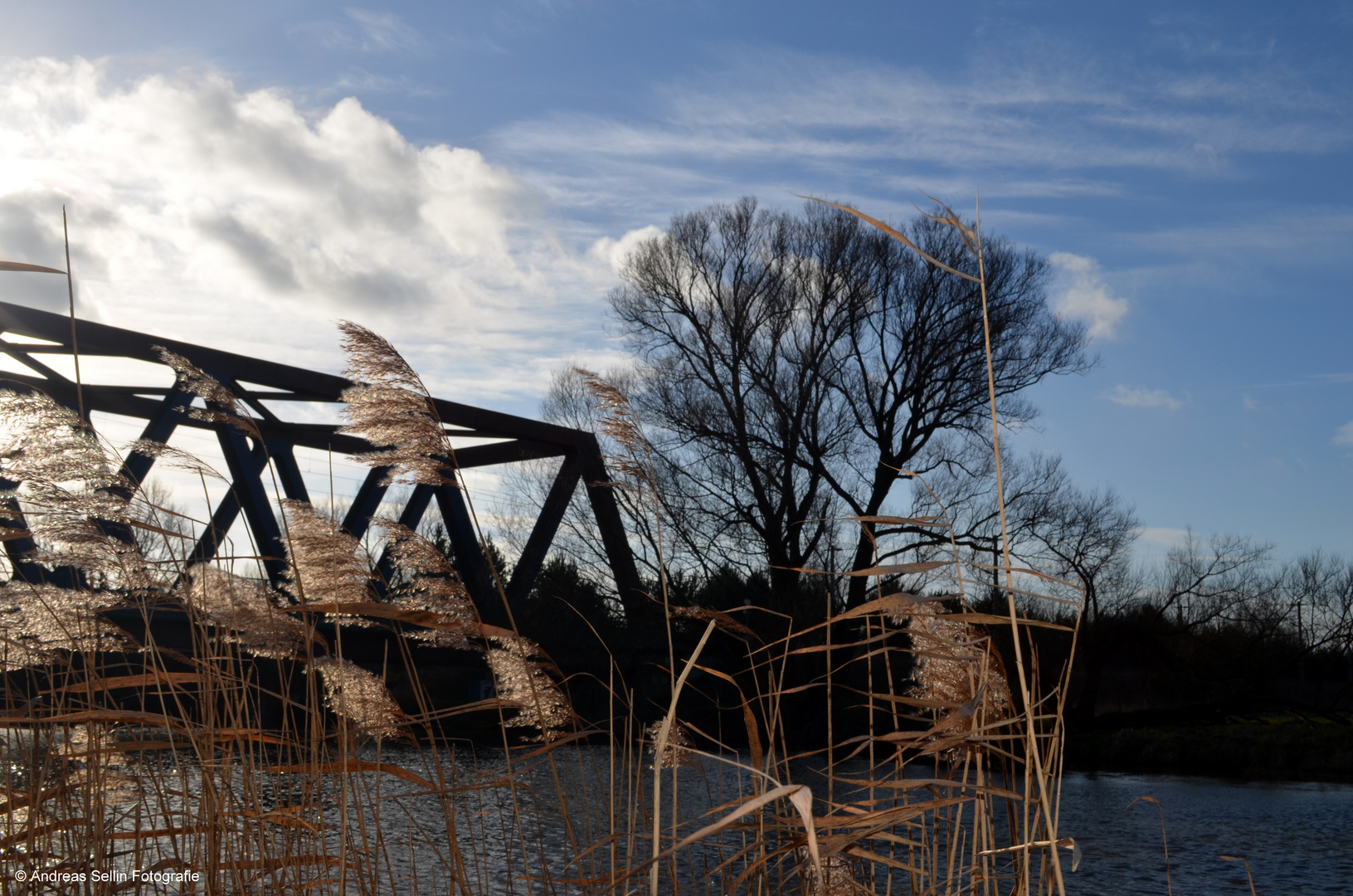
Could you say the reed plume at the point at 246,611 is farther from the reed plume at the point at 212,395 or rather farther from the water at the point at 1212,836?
the water at the point at 1212,836

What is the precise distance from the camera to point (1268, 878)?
6672 millimetres

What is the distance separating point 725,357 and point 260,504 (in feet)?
37.4

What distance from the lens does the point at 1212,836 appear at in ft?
27.1

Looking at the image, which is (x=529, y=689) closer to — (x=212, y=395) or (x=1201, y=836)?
(x=212, y=395)

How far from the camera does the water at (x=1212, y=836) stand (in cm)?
650

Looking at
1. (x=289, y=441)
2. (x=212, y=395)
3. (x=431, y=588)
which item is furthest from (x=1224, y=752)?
(x=212, y=395)

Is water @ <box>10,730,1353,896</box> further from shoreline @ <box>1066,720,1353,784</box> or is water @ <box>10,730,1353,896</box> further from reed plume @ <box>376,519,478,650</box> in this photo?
shoreline @ <box>1066,720,1353,784</box>

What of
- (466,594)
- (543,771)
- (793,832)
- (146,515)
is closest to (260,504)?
(543,771)

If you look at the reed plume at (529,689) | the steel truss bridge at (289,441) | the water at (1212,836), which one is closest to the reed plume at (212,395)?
the reed plume at (529,689)

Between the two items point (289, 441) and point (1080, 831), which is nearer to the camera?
point (1080, 831)

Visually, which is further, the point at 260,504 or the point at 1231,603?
the point at 1231,603

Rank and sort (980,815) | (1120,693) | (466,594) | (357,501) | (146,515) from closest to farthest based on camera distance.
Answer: (980,815), (466,594), (146,515), (357,501), (1120,693)

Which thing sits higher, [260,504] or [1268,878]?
[260,504]

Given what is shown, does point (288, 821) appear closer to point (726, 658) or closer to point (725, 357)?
point (726, 658)
